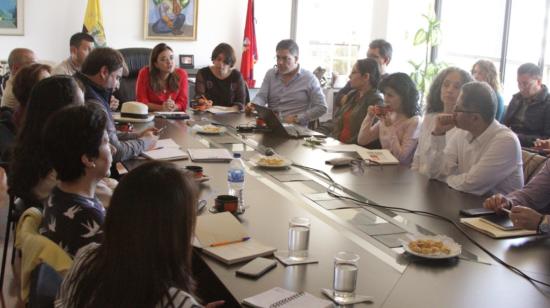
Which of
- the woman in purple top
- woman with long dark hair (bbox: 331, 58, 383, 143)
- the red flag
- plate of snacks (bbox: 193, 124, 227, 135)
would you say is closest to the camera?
the woman in purple top

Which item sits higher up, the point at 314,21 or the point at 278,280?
the point at 314,21

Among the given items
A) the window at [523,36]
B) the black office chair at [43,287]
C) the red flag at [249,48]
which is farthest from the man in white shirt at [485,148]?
the red flag at [249,48]

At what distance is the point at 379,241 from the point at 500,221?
0.52 meters

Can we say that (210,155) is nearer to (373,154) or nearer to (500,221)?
(373,154)

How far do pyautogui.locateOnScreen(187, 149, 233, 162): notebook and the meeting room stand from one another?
0.04 feet

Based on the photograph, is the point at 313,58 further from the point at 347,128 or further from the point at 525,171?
the point at 525,171

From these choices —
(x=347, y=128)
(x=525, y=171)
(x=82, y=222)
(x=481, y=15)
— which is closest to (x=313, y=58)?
(x=481, y=15)

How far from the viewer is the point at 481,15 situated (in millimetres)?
6773

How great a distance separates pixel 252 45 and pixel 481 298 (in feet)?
21.3

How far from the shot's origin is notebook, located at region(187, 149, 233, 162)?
319 centimetres

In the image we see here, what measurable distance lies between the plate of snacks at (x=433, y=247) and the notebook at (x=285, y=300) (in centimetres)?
46

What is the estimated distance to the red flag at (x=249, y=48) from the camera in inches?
305

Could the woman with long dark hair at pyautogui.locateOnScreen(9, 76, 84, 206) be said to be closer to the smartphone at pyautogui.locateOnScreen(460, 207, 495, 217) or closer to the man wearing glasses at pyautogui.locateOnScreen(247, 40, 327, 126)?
the smartphone at pyautogui.locateOnScreen(460, 207, 495, 217)

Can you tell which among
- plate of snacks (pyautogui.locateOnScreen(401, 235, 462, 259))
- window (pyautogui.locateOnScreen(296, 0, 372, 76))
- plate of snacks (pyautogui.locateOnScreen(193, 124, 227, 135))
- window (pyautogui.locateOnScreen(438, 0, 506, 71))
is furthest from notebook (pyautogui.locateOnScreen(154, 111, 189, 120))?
window (pyautogui.locateOnScreen(296, 0, 372, 76))
